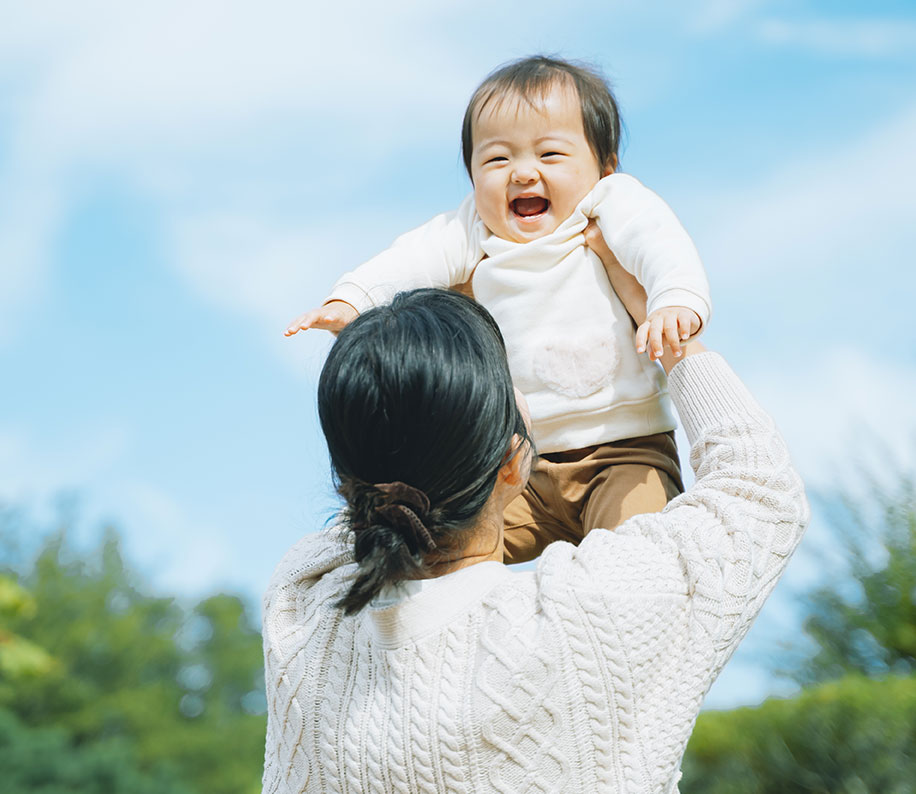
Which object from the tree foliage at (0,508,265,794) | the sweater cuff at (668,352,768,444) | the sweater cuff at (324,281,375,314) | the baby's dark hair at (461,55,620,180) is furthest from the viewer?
the tree foliage at (0,508,265,794)

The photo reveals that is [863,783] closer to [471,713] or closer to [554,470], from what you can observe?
[554,470]

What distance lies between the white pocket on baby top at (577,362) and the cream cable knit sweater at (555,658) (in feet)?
1.40

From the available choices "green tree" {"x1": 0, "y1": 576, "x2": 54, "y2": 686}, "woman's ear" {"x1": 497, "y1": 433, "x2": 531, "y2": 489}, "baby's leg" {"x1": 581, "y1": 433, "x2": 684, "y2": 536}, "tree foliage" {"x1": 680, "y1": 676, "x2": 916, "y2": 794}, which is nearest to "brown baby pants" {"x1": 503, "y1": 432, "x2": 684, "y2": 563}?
"baby's leg" {"x1": 581, "y1": 433, "x2": 684, "y2": 536}

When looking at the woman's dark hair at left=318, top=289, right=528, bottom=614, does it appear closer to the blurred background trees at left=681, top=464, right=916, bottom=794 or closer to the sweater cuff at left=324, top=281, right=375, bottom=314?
the sweater cuff at left=324, top=281, right=375, bottom=314

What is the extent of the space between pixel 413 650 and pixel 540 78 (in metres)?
1.14

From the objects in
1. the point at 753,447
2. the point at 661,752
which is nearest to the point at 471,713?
the point at 661,752

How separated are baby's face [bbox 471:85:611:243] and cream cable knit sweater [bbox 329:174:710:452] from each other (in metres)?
0.03

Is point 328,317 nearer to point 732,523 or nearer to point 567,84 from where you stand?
point 567,84

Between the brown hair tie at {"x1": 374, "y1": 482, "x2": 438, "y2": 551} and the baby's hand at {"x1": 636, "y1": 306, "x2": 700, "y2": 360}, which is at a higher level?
the baby's hand at {"x1": 636, "y1": 306, "x2": 700, "y2": 360}

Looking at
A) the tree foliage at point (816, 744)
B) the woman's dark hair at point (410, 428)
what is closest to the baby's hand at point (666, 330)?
the woman's dark hair at point (410, 428)

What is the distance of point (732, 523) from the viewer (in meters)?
1.42

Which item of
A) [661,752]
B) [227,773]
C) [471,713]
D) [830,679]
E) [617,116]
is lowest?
[227,773]

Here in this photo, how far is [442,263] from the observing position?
2053mm

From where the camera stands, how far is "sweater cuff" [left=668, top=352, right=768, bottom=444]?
156 cm
